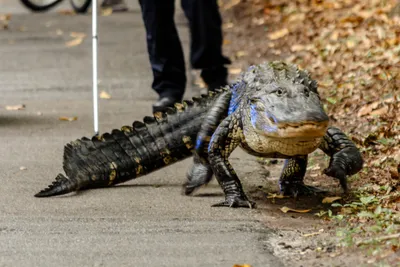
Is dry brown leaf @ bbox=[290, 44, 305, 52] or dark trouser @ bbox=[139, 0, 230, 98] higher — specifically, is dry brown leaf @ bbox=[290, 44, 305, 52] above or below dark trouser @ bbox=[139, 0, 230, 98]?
below

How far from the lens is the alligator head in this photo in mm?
5582

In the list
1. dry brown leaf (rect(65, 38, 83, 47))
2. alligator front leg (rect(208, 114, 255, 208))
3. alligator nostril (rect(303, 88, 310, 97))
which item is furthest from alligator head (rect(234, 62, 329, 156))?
dry brown leaf (rect(65, 38, 83, 47))

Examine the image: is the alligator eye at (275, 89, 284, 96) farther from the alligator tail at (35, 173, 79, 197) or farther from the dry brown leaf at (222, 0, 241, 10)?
the dry brown leaf at (222, 0, 241, 10)

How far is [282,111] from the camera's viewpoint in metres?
5.66

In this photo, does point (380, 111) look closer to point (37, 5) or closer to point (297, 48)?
point (297, 48)

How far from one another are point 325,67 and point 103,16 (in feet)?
19.8

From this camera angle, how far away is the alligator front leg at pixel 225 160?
6180 mm

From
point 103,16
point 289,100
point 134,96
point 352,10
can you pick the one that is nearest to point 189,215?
point 289,100

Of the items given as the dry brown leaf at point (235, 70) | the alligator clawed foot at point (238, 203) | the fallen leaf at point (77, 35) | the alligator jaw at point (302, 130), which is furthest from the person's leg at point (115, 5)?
the alligator jaw at point (302, 130)

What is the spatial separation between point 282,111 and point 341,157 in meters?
0.74

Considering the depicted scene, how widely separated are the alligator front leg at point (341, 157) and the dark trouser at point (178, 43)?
2.60 m

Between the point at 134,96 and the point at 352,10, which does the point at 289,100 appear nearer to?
the point at 134,96

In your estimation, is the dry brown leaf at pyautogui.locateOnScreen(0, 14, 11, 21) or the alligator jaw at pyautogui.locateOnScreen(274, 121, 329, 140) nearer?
the alligator jaw at pyautogui.locateOnScreen(274, 121, 329, 140)

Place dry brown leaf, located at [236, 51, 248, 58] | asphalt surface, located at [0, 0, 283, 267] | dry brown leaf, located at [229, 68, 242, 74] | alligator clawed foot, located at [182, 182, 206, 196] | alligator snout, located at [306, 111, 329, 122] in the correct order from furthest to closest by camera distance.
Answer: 1. dry brown leaf, located at [236, 51, 248, 58]
2. dry brown leaf, located at [229, 68, 242, 74]
3. alligator clawed foot, located at [182, 182, 206, 196]
4. alligator snout, located at [306, 111, 329, 122]
5. asphalt surface, located at [0, 0, 283, 267]
